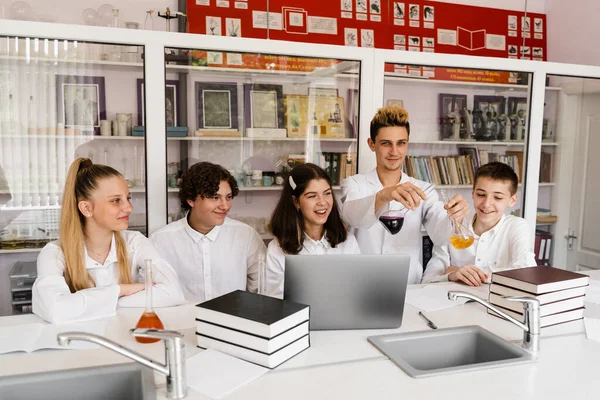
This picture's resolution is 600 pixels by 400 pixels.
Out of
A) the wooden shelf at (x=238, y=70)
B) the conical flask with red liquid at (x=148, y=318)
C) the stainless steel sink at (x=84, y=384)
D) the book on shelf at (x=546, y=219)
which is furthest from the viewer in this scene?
the book on shelf at (x=546, y=219)

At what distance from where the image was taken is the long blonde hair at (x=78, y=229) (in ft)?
6.22

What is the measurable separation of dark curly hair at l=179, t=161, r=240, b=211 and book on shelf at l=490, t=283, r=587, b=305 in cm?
131

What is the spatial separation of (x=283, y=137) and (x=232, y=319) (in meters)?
1.86

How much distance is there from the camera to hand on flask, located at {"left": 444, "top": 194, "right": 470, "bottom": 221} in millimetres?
1881

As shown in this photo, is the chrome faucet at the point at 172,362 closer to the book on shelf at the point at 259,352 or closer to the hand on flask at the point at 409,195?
the book on shelf at the point at 259,352

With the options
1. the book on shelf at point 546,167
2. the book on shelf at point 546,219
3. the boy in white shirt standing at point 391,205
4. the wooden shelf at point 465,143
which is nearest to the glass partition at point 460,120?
the wooden shelf at point 465,143

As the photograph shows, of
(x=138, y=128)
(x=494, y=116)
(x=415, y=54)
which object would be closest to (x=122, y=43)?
(x=138, y=128)

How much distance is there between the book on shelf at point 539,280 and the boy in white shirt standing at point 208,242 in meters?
1.17

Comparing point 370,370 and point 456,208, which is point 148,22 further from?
point 370,370

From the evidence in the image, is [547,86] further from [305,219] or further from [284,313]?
[284,313]

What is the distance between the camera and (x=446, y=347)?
5.03 feet

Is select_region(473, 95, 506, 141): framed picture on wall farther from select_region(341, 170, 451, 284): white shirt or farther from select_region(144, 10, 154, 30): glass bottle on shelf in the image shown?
select_region(144, 10, 154, 30): glass bottle on shelf

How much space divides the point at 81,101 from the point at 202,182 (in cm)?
78

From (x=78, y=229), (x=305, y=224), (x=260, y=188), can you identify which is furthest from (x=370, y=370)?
(x=260, y=188)
